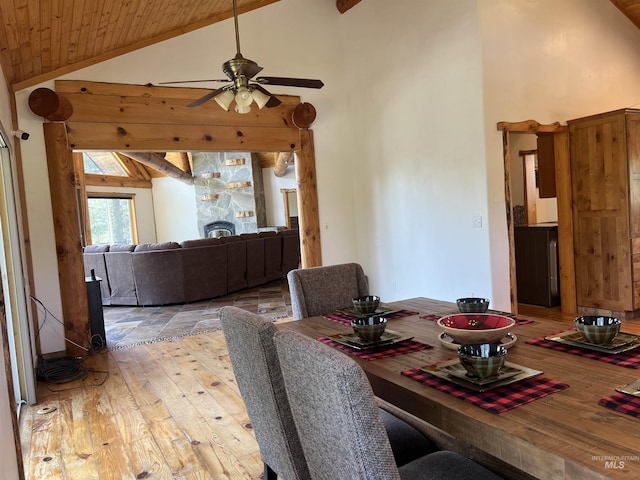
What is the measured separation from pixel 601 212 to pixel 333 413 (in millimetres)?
4692

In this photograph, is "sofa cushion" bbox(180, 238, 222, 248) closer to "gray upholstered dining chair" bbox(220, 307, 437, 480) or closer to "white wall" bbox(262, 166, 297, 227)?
"white wall" bbox(262, 166, 297, 227)

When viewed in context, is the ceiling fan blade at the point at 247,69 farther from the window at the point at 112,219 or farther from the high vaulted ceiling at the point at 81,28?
the window at the point at 112,219

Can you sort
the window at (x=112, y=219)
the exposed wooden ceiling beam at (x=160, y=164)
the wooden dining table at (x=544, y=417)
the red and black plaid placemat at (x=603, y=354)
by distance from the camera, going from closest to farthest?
1. the wooden dining table at (x=544, y=417)
2. the red and black plaid placemat at (x=603, y=354)
3. the exposed wooden ceiling beam at (x=160, y=164)
4. the window at (x=112, y=219)

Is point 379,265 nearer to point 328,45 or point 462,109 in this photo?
point 462,109

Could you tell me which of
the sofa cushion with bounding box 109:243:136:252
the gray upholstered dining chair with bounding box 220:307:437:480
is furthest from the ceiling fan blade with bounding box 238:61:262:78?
the sofa cushion with bounding box 109:243:136:252

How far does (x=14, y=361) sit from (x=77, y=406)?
0.57 m

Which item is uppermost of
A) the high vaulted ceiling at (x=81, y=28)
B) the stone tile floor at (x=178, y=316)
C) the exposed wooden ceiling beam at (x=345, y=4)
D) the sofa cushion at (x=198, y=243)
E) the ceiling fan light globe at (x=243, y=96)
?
the exposed wooden ceiling beam at (x=345, y=4)

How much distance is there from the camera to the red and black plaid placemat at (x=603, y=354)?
130 cm

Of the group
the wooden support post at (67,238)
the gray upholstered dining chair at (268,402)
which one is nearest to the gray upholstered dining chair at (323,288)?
the gray upholstered dining chair at (268,402)

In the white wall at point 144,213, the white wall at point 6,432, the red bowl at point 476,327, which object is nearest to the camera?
the red bowl at point 476,327

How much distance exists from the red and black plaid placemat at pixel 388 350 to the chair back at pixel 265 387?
342 mm

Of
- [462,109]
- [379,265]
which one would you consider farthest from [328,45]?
[379,265]

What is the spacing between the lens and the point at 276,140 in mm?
5547

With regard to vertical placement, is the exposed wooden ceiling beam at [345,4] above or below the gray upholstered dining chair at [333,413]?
above
